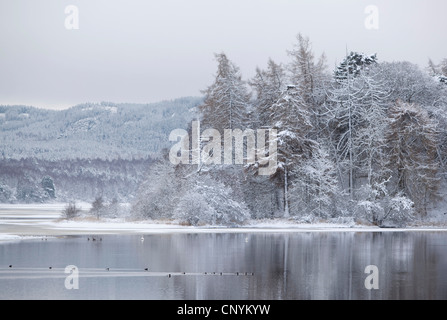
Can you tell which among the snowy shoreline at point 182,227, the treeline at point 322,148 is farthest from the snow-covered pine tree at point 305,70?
the snowy shoreline at point 182,227

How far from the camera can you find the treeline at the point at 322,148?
52562 millimetres

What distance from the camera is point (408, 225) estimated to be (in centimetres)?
5312

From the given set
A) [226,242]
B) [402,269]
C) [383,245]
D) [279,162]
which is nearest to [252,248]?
[226,242]

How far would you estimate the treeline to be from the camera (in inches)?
2069

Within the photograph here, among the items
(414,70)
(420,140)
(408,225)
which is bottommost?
(408,225)

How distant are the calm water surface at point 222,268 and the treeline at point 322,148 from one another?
16.0 metres

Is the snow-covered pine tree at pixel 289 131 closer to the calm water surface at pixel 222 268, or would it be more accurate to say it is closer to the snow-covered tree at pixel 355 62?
the snow-covered tree at pixel 355 62

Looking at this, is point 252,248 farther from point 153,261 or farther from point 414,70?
point 414,70

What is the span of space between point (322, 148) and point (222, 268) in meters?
34.2

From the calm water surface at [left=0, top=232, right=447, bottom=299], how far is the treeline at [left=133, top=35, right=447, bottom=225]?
52.6 ft

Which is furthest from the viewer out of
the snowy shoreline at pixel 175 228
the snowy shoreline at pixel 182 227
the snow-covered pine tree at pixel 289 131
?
the snow-covered pine tree at pixel 289 131

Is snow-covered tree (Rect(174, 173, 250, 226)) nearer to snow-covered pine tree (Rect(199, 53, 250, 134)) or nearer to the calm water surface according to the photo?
snow-covered pine tree (Rect(199, 53, 250, 134))

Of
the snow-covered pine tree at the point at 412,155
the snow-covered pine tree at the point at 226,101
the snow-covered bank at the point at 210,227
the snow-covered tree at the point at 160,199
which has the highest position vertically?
the snow-covered pine tree at the point at 226,101
